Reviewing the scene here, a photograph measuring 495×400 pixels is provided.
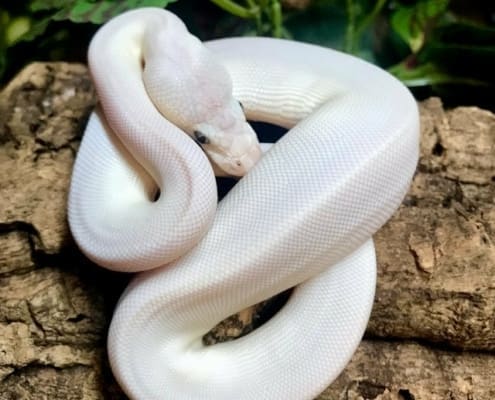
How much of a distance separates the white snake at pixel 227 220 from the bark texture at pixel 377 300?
0.54ft

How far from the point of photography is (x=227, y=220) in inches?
77.4

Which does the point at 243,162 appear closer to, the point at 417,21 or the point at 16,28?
the point at 16,28

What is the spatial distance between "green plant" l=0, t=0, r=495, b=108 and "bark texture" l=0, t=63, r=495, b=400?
712 mm

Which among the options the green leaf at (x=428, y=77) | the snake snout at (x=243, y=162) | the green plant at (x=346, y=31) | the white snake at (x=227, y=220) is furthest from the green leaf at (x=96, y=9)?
the green leaf at (x=428, y=77)

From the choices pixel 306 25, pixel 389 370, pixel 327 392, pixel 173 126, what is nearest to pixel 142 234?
pixel 173 126

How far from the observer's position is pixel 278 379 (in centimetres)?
194

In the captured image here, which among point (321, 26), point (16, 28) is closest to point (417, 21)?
point (321, 26)

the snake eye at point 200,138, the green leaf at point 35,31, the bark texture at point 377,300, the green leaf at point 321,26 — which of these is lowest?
the bark texture at point 377,300

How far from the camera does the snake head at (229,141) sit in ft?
6.97

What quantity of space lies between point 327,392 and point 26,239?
111 centimetres

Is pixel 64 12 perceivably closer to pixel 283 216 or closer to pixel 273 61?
pixel 273 61

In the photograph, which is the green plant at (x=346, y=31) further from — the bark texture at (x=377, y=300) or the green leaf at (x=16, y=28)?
the bark texture at (x=377, y=300)

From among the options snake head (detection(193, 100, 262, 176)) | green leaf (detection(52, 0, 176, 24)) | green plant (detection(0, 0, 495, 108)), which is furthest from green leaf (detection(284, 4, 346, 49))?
snake head (detection(193, 100, 262, 176))

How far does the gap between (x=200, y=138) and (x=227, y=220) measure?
37 centimetres
